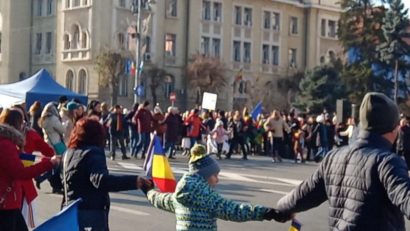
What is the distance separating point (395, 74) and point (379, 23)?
17.8ft

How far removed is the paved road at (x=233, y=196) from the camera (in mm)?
12508

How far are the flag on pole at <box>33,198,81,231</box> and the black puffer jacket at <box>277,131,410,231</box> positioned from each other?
1998 mm

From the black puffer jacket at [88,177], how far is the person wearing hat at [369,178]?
2.13 m

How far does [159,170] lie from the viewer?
26.2ft

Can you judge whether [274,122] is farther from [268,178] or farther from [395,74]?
[395,74]

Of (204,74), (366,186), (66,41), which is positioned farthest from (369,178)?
(66,41)

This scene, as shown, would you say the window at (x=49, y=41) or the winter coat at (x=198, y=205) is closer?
the winter coat at (x=198, y=205)

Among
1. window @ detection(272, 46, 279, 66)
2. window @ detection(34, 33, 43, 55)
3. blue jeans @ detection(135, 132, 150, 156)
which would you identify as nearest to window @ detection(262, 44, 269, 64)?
window @ detection(272, 46, 279, 66)

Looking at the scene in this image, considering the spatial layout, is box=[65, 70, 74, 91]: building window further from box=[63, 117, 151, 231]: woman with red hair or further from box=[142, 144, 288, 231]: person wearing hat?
box=[142, 144, 288, 231]: person wearing hat

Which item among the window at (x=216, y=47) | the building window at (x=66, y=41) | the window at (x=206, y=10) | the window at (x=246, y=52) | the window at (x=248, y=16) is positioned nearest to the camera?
the building window at (x=66, y=41)

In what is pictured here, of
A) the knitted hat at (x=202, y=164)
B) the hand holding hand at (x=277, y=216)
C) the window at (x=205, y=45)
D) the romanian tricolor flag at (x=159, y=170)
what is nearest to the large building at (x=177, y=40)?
the window at (x=205, y=45)

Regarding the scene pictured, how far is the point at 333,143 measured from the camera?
1214 inches

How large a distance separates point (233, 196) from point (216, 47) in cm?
5566

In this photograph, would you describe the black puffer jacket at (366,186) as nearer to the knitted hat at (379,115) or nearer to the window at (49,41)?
the knitted hat at (379,115)
